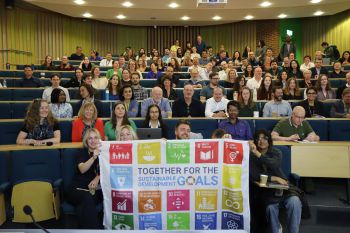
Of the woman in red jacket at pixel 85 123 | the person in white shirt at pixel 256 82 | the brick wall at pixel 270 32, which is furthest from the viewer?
the brick wall at pixel 270 32

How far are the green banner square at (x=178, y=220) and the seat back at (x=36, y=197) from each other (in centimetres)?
115

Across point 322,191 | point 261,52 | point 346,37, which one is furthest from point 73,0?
point 346,37

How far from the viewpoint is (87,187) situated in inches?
138

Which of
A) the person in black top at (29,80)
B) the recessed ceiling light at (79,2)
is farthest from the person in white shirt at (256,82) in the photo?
the recessed ceiling light at (79,2)

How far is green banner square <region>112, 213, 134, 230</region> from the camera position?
308 cm

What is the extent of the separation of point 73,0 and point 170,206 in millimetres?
9396

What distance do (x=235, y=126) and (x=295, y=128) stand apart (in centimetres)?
77

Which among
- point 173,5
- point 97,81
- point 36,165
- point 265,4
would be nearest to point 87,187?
point 36,165

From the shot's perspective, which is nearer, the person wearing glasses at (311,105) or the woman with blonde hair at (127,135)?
the woman with blonde hair at (127,135)

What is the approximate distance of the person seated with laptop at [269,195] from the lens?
10.8 ft

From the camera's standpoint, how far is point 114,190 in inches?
124

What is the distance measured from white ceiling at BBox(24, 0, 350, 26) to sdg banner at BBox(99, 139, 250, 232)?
9.08m

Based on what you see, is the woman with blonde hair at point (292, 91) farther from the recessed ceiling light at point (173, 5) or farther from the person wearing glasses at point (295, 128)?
the recessed ceiling light at point (173, 5)

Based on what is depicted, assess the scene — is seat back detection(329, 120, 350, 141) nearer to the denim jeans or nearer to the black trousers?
the denim jeans
